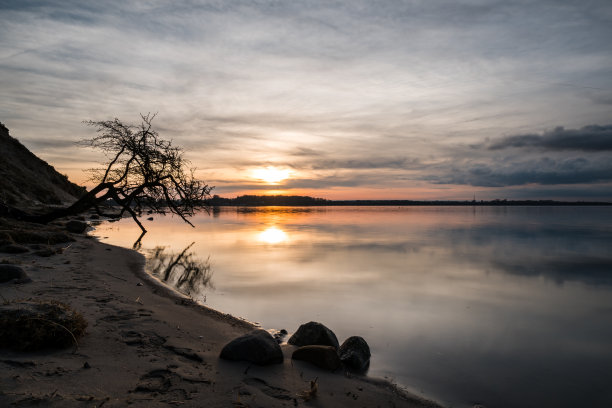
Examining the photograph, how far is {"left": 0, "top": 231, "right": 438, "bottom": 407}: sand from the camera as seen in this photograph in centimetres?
429

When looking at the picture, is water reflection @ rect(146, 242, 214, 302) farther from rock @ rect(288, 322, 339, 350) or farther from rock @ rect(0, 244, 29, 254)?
rock @ rect(288, 322, 339, 350)

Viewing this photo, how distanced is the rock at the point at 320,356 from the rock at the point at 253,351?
47cm

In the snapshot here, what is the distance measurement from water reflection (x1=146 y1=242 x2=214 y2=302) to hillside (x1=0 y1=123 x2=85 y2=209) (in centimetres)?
1952

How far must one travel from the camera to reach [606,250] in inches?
1064

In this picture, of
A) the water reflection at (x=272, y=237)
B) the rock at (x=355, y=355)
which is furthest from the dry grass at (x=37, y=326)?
the water reflection at (x=272, y=237)

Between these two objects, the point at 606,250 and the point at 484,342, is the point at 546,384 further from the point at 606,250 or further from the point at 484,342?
the point at 606,250

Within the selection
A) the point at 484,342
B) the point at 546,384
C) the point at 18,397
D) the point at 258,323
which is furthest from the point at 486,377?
the point at 18,397

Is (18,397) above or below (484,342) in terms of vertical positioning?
above

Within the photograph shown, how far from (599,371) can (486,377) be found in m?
2.63

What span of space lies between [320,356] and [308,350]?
0.27 meters

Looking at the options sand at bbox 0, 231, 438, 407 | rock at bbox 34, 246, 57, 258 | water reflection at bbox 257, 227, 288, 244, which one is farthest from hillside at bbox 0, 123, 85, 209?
sand at bbox 0, 231, 438, 407

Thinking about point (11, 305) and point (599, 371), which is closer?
point (11, 305)

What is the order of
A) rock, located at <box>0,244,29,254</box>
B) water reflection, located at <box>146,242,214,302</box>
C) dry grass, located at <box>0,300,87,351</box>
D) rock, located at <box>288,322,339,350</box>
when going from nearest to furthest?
dry grass, located at <box>0,300,87,351</box>
rock, located at <box>288,322,339,350</box>
rock, located at <box>0,244,29,254</box>
water reflection, located at <box>146,242,214,302</box>

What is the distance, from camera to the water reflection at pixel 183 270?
12.7 metres
